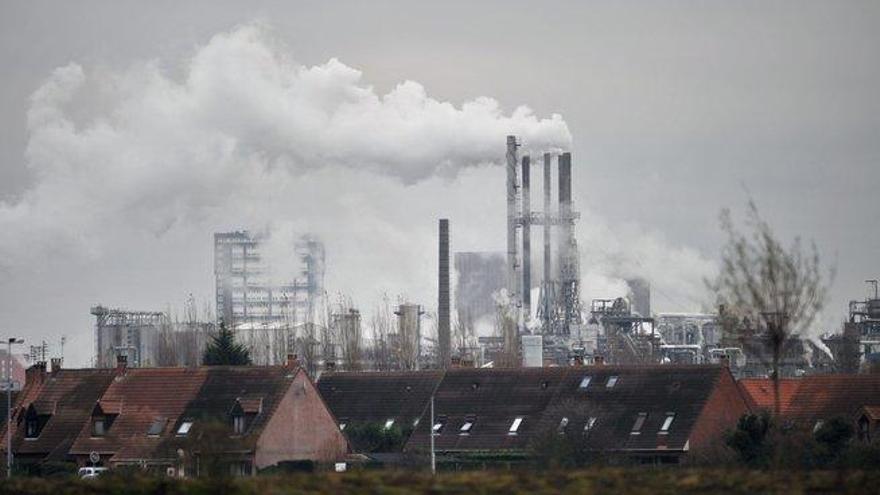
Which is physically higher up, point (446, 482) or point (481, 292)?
point (481, 292)

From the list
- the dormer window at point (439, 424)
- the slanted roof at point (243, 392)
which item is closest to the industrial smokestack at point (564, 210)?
the dormer window at point (439, 424)

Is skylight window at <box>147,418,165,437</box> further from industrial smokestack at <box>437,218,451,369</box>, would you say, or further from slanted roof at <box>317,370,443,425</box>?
industrial smokestack at <box>437,218,451,369</box>

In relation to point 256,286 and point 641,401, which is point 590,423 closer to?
point 641,401

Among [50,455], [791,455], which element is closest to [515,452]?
[50,455]

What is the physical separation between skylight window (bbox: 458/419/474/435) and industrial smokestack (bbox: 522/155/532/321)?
7499cm

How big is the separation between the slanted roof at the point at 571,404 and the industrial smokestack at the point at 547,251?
242 ft

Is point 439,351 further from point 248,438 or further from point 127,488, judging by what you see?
point 127,488

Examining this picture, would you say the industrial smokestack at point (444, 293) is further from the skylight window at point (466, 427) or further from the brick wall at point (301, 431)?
the brick wall at point (301, 431)

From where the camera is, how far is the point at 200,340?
128 metres

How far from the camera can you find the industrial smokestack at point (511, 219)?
13425cm

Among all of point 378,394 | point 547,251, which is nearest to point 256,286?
point 547,251

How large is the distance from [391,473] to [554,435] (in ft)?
82.3

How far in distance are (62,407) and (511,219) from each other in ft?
254

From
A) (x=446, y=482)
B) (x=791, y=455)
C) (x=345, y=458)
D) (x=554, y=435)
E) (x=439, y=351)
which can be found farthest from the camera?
(x=439, y=351)
